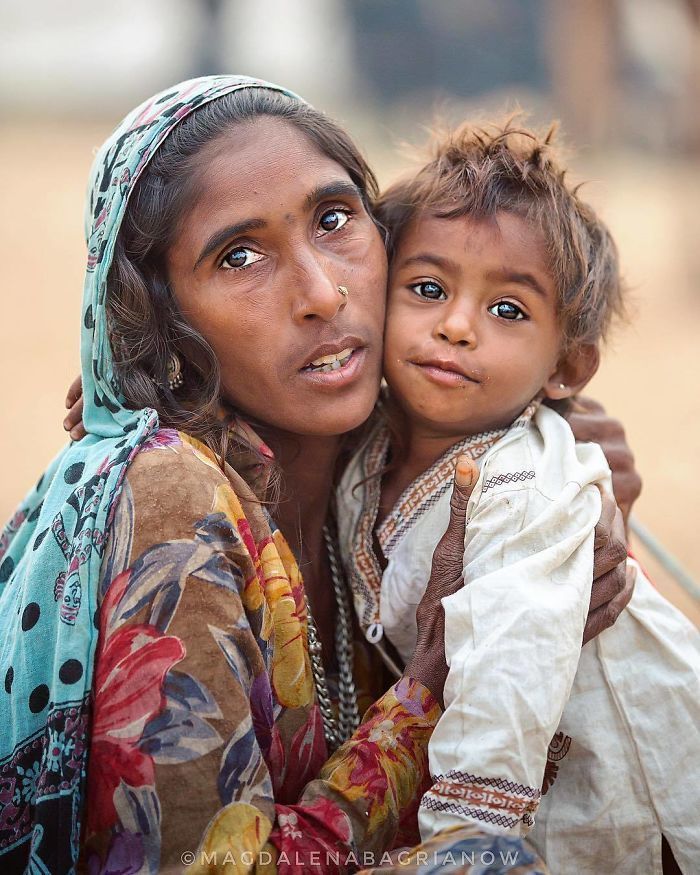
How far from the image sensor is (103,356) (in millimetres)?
2281

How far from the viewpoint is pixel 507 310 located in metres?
2.49

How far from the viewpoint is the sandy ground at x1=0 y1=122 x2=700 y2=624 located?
787cm

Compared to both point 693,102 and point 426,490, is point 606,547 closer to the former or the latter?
point 426,490

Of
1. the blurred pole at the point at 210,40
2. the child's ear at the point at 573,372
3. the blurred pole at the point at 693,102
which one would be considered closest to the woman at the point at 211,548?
the child's ear at the point at 573,372

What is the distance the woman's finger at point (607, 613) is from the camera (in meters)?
2.21

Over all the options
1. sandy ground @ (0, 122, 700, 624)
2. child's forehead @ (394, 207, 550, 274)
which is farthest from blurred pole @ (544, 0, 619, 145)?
child's forehead @ (394, 207, 550, 274)

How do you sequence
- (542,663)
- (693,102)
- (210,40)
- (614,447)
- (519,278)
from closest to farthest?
(542,663) → (519,278) → (614,447) → (693,102) → (210,40)

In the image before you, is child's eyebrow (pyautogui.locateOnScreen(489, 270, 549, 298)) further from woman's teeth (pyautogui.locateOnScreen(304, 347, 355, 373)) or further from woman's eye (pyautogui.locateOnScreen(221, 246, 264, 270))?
woman's eye (pyautogui.locateOnScreen(221, 246, 264, 270))

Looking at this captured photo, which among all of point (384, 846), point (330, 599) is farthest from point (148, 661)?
point (330, 599)

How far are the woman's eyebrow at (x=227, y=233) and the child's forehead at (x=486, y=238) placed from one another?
0.46 metres

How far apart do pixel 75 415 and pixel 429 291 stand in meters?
0.95

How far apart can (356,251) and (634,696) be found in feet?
4.01

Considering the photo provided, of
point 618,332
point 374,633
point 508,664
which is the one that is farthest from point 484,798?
point 618,332

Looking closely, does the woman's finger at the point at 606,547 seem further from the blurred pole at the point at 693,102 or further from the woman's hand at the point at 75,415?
the blurred pole at the point at 693,102
